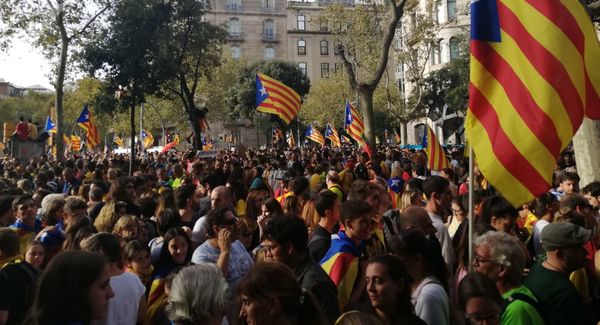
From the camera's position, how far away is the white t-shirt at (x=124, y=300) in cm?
387

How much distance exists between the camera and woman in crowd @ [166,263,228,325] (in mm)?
2924

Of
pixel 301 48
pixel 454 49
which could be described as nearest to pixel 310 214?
pixel 454 49

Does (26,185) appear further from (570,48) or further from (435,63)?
(435,63)

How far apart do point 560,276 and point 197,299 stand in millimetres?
2343

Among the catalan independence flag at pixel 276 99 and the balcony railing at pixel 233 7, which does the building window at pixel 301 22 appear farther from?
the catalan independence flag at pixel 276 99

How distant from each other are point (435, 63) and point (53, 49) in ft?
117

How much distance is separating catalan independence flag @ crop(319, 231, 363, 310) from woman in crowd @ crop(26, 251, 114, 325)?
1.81 m

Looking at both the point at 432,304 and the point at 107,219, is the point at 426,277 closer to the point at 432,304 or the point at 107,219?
the point at 432,304

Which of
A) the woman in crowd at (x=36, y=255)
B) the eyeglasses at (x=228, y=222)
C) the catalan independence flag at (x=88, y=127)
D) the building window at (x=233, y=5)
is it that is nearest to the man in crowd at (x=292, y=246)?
the eyeglasses at (x=228, y=222)

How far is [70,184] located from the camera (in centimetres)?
1191

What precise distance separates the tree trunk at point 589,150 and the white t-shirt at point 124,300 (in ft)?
33.1

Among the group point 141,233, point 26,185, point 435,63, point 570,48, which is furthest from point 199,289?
point 435,63

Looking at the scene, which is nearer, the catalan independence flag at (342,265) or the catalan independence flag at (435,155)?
the catalan independence flag at (342,265)

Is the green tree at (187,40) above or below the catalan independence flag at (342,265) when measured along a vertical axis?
above
